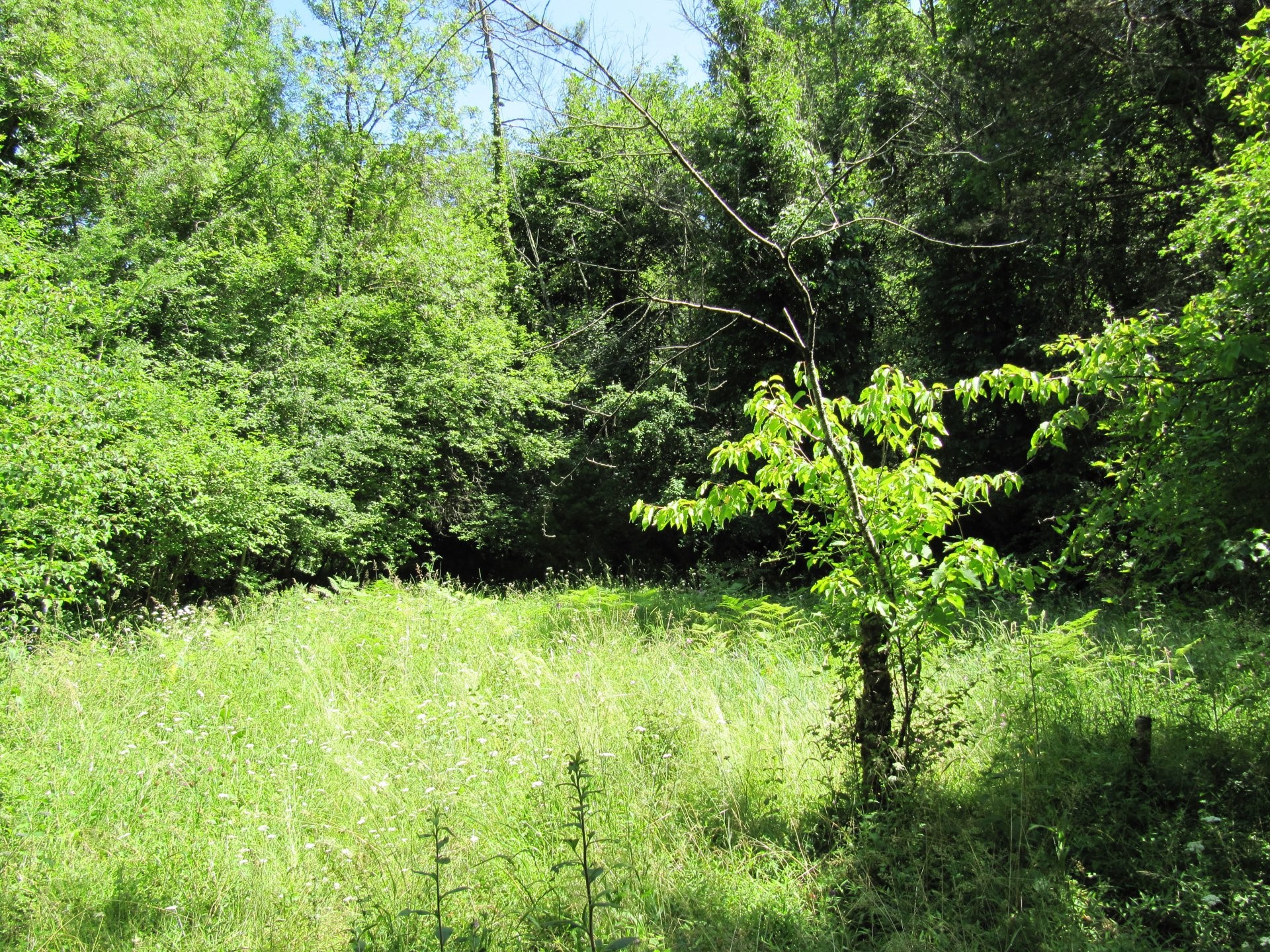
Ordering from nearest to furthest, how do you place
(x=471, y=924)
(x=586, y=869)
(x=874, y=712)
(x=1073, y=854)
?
(x=586, y=869)
(x=471, y=924)
(x=1073, y=854)
(x=874, y=712)

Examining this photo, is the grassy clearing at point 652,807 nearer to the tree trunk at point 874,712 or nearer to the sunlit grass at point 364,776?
the sunlit grass at point 364,776

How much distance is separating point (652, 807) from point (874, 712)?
3.73 ft

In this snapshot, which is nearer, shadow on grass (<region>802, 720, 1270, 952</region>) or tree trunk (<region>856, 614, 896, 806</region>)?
shadow on grass (<region>802, 720, 1270, 952</region>)

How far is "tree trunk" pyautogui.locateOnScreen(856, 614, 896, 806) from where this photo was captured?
3082mm

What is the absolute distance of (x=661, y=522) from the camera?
3408 mm

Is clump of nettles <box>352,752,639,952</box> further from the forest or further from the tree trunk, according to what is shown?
the tree trunk

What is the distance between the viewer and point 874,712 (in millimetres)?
3195

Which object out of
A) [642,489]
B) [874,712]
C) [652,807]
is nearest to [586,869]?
[652,807]

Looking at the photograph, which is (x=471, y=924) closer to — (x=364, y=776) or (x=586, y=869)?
(x=586, y=869)

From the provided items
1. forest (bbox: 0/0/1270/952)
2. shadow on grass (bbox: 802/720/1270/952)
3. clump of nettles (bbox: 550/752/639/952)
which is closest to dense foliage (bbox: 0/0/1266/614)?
forest (bbox: 0/0/1270/952)

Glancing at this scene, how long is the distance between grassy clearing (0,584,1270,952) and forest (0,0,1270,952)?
1.1 inches

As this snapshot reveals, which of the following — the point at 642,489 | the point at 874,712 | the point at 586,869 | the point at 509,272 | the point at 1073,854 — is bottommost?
the point at 1073,854

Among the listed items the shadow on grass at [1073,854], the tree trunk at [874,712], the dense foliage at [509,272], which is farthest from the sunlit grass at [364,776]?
the dense foliage at [509,272]

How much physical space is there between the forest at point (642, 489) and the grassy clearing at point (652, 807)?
28 mm
